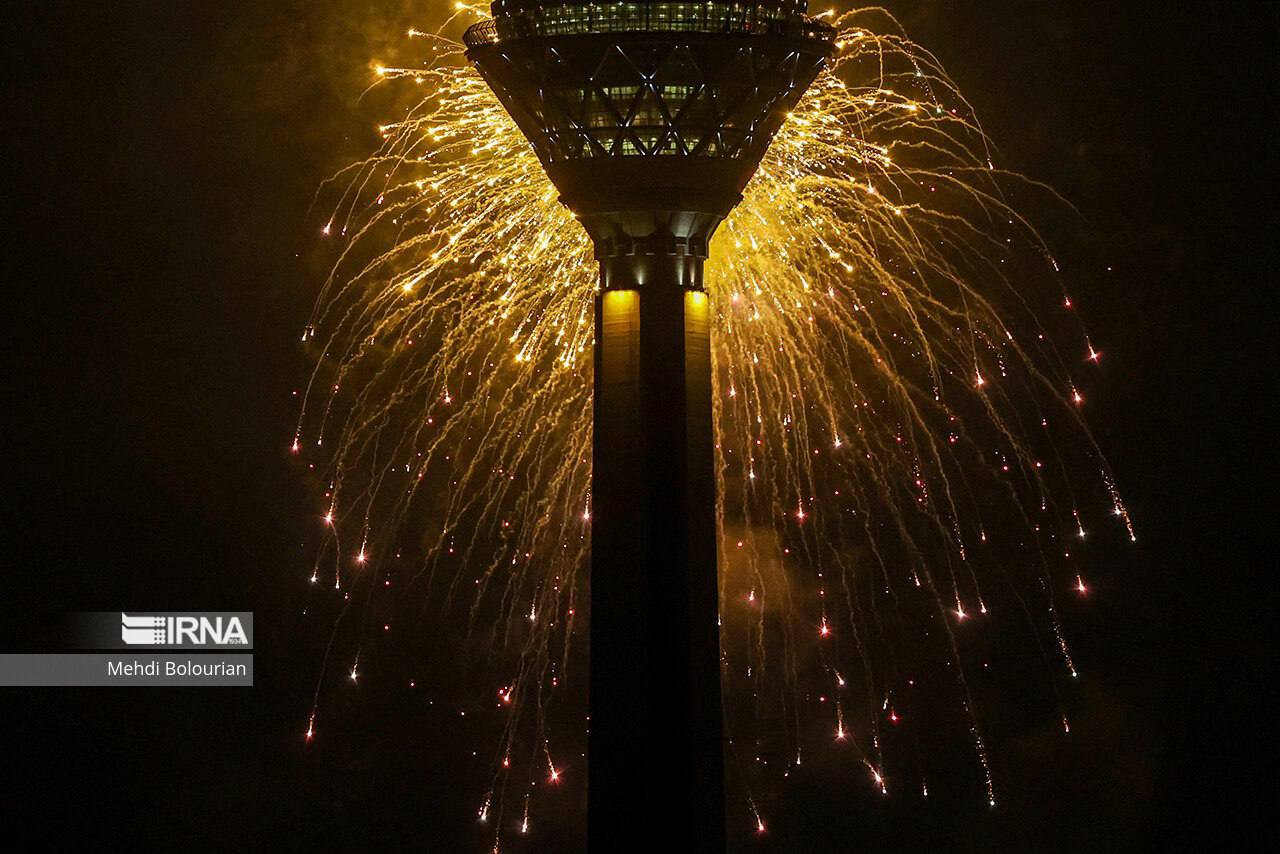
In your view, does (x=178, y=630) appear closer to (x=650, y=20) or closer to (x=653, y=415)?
(x=653, y=415)

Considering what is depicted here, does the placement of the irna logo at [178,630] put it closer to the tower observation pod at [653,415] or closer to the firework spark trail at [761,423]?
the firework spark trail at [761,423]

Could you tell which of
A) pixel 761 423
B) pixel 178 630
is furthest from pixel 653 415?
pixel 178 630

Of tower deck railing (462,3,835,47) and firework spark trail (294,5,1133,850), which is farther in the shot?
firework spark trail (294,5,1133,850)

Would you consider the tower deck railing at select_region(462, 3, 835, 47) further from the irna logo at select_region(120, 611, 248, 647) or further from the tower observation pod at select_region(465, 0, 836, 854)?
the irna logo at select_region(120, 611, 248, 647)

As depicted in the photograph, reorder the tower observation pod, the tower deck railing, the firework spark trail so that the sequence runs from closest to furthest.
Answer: the tower deck railing → the tower observation pod → the firework spark trail

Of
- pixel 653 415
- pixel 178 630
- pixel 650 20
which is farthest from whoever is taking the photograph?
pixel 178 630

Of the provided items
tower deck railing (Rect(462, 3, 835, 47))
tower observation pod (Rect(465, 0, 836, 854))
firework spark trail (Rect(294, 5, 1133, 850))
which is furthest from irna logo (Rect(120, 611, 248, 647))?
tower deck railing (Rect(462, 3, 835, 47))

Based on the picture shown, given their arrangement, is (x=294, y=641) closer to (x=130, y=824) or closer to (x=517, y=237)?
(x=130, y=824)
